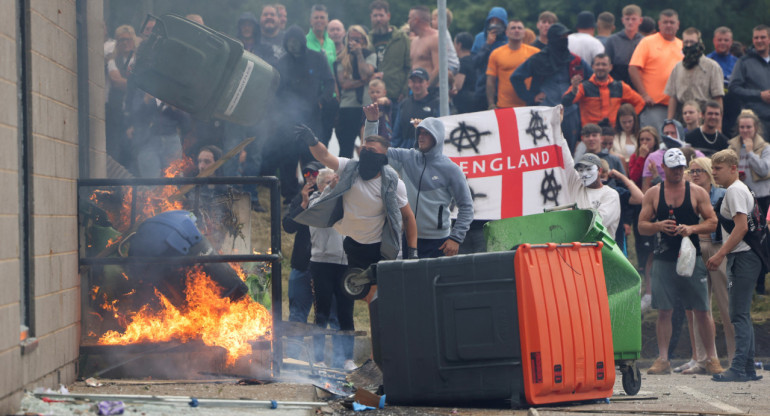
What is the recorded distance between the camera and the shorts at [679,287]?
9.69m

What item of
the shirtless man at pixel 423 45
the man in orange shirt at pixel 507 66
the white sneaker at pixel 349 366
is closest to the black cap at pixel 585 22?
the man in orange shirt at pixel 507 66

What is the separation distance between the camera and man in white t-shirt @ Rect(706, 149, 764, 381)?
9.08 metres

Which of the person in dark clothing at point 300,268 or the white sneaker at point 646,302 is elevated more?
the person in dark clothing at point 300,268

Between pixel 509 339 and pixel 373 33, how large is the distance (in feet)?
25.0

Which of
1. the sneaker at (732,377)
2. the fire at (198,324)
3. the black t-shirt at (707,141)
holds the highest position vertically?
the black t-shirt at (707,141)

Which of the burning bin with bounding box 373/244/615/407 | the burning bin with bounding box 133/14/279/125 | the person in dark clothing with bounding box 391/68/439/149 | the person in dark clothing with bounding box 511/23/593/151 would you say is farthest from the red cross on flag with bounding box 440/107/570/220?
the burning bin with bounding box 373/244/615/407

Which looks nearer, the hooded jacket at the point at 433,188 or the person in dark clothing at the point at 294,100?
the hooded jacket at the point at 433,188

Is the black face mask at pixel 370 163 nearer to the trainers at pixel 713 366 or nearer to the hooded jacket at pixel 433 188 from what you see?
the hooded jacket at pixel 433 188

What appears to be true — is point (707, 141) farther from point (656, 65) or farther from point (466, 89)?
point (466, 89)

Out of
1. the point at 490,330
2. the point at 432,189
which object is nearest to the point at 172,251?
the point at 490,330

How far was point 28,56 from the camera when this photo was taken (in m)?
5.88

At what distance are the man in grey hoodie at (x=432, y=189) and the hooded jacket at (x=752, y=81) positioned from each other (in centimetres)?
571

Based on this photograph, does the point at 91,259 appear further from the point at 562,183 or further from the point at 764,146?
the point at 764,146

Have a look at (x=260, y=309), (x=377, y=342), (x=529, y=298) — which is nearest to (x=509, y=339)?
(x=529, y=298)
